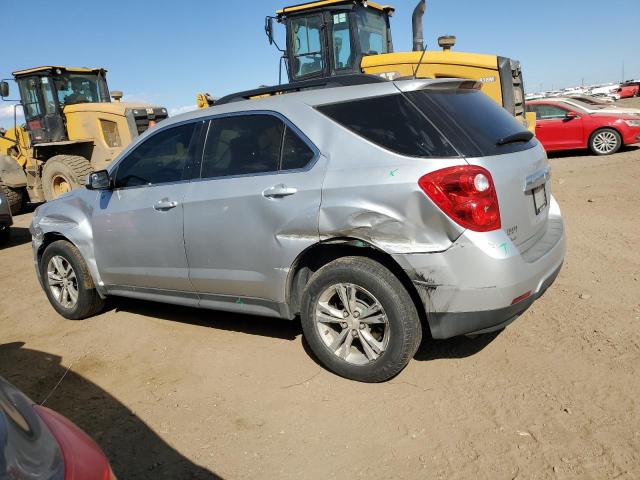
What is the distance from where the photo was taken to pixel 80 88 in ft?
40.7

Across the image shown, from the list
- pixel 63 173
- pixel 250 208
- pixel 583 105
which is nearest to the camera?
pixel 250 208

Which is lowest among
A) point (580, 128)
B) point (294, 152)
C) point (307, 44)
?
point (580, 128)

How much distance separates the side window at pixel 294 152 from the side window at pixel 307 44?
5.42 meters

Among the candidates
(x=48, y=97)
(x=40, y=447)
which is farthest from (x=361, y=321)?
(x=48, y=97)

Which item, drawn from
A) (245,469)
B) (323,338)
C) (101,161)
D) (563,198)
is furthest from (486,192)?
(101,161)

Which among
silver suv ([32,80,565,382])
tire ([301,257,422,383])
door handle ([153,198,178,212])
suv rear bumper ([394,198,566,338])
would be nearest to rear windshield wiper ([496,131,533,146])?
silver suv ([32,80,565,382])

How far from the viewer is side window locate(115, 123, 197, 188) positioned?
4.10 m

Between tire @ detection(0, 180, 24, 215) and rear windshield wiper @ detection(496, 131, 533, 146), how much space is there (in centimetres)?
1224

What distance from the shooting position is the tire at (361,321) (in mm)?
3115

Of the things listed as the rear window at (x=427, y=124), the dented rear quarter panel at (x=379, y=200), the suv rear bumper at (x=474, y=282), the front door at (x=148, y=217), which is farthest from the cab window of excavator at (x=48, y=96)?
the suv rear bumper at (x=474, y=282)

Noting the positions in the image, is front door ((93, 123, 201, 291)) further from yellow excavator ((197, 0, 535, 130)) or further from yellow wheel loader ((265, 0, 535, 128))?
yellow wheel loader ((265, 0, 535, 128))

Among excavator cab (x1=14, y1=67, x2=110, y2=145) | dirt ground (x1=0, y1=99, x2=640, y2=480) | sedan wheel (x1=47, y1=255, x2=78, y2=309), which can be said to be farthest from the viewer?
excavator cab (x1=14, y1=67, x2=110, y2=145)

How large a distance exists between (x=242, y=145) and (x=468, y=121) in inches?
61.2

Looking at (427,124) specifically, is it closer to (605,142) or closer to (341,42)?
(341,42)
